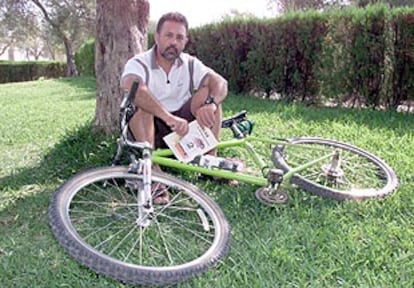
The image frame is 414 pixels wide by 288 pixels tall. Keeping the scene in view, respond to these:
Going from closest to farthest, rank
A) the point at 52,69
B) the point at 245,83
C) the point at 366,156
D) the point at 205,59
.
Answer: the point at 366,156
the point at 245,83
the point at 205,59
the point at 52,69

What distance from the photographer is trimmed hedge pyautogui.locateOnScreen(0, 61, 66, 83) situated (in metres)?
24.0

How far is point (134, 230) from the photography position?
2.13 metres

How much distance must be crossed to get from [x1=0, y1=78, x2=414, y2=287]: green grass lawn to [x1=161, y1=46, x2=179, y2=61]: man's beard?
86 cm

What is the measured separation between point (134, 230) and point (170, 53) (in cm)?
106

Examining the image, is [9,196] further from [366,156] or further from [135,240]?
[366,156]

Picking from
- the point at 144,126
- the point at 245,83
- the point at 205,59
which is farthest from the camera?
the point at 205,59

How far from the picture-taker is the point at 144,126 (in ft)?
8.18

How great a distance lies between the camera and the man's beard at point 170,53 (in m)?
2.56

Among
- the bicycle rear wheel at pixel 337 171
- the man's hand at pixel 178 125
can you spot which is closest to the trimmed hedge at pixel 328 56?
the bicycle rear wheel at pixel 337 171

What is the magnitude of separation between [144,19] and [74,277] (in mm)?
2494

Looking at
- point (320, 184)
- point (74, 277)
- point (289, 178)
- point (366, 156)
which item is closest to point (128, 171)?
point (74, 277)

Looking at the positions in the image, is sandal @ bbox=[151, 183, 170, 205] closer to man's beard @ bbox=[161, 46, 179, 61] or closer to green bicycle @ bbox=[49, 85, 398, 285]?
green bicycle @ bbox=[49, 85, 398, 285]

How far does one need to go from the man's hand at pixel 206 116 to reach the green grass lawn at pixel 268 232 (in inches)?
19.7

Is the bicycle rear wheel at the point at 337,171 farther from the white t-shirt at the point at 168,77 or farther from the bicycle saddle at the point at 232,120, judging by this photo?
the white t-shirt at the point at 168,77
